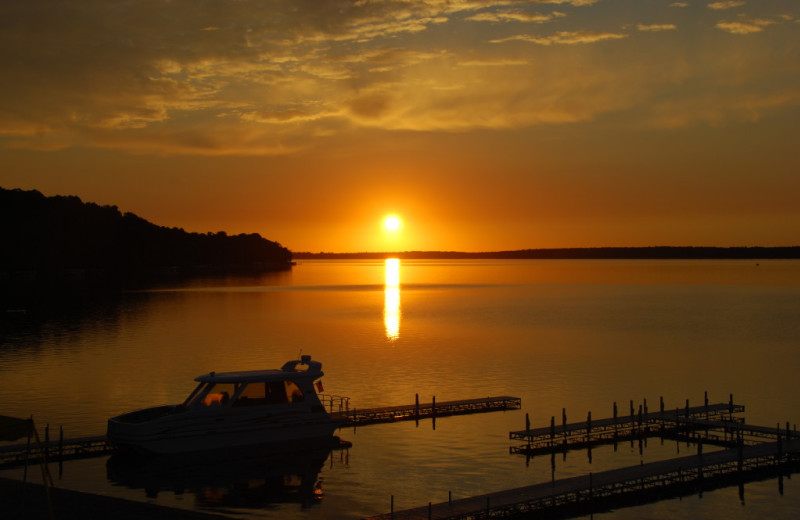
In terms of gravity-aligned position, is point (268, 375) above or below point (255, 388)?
above

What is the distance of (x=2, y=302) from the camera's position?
13875 centimetres

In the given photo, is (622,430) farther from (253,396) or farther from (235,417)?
(235,417)

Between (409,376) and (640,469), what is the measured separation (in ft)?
107

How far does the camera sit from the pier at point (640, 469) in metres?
27.2

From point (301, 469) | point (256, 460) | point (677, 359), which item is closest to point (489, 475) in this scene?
point (301, 469)


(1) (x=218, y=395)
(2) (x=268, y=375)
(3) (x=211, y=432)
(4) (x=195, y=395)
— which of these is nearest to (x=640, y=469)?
(2) (x=268, y=375)

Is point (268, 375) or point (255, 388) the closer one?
point (255, 388)

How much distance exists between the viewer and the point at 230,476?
108 ft

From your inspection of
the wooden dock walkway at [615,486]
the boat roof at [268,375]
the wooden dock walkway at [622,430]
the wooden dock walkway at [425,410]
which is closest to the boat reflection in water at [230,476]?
the boat roof at [268,375]

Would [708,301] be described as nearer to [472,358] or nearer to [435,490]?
[472,358]

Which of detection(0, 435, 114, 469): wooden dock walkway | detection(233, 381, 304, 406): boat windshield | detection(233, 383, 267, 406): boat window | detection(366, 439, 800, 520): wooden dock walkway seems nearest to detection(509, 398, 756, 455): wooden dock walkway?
detection(366, 439, 800, 520): wooden dock walkway

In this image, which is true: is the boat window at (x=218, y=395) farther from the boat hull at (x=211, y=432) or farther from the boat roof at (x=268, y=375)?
the boat hull at (x=211, y=432)

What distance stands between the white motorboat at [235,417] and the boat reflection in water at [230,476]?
64 cm

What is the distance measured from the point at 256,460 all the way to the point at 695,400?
33.1 m
